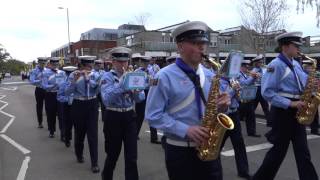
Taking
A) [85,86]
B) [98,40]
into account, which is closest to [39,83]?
[85,86]

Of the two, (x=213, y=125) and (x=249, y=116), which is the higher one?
(x=213, y=125)

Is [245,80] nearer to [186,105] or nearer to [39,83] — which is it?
[39,83]

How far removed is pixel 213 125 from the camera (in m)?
3.57

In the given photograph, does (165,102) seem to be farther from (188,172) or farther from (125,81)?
(125,81)

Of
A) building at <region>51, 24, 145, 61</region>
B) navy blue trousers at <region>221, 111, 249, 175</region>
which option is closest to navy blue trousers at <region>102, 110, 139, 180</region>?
navy blue trousers at <region>221, 111, 249, 175</region>

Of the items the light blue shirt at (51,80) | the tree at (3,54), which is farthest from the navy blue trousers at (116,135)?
the tree at (3,54)

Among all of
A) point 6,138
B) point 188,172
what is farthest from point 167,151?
point 6,138

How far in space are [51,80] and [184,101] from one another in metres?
8.74

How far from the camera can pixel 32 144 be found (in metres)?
10.7

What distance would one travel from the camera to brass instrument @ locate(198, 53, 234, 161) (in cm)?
355

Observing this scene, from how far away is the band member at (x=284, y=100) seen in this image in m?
5.62

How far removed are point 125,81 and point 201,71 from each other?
243 cm

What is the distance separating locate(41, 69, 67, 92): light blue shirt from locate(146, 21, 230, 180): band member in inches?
307

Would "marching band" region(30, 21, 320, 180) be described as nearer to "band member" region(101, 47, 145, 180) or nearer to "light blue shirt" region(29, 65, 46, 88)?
"band member" region(101, 47, 145, 180)
